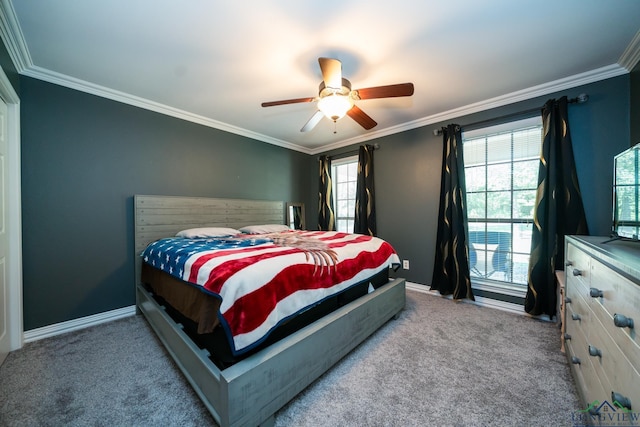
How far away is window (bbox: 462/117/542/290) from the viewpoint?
8.46ft

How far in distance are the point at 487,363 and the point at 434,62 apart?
241 centimetres

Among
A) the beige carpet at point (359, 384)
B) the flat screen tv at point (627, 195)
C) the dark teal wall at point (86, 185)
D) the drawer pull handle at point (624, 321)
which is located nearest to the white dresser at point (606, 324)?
the drawer pull handle at point (624, 321)

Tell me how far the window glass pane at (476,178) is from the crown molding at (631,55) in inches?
49.8

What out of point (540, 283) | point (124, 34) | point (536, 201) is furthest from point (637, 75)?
point (124, 34)

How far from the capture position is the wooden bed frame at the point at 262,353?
109 cm

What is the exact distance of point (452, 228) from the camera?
2.87 metres

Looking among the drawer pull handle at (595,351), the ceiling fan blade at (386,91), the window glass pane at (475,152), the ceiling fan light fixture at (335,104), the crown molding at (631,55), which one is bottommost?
the drawer pull handle at (595,351)

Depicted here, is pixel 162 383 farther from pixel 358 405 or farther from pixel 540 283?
pixel 540 283

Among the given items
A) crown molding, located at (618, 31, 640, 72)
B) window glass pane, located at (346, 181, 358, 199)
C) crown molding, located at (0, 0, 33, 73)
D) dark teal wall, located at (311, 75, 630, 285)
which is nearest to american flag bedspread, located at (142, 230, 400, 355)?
dark teal wall, located at (311, 75, 630, 285)

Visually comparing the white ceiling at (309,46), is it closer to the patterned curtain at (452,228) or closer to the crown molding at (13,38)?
the crown molding at (13,38)

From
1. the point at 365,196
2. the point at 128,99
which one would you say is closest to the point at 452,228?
the point at 365,196

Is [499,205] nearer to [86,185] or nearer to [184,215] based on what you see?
[184,215]

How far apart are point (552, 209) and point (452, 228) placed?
897mm

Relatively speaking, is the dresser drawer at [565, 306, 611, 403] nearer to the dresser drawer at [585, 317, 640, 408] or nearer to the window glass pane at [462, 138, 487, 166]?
the dresser drawer at [585, 317, 640, 408]
